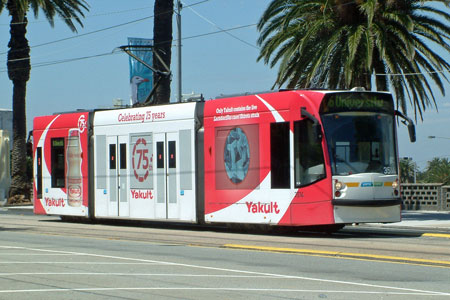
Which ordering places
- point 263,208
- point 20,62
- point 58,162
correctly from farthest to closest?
point 20,62 < point 58,162 < point 263,208

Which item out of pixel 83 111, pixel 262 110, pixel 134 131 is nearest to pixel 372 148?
pixel 262 110

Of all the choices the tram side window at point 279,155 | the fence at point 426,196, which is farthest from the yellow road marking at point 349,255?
the fence at point 426,196

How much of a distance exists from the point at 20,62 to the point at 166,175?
21385 mm

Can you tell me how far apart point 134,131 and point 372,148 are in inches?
277

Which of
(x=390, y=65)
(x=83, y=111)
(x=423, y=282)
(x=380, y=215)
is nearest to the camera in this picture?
(x=423, y=282)

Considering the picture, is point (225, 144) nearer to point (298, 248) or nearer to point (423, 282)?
point (298, 248)

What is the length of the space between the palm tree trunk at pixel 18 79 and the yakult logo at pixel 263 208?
23.9m

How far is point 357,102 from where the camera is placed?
59.8 feet

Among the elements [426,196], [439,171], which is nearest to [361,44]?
[426,196]

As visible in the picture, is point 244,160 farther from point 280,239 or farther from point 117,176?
point 117,176

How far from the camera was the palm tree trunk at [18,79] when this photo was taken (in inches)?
1582

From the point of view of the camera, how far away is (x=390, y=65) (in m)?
27.4

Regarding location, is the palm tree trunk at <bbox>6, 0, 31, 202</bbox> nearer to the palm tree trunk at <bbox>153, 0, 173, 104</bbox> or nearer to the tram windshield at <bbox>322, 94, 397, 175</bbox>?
the palm tree trunk at <bbox>153, 0, 173, 104</bbox>

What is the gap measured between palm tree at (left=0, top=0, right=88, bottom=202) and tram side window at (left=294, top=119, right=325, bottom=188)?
968 inches
